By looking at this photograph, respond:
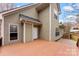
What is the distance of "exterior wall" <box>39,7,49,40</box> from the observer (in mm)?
3529

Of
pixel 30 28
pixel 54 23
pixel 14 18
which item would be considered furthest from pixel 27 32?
pixel 54 23

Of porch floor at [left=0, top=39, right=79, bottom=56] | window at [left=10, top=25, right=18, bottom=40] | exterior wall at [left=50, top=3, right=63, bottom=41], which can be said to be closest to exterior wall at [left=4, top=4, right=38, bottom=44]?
window at [left=10, top=25, right=18, bottom=40]

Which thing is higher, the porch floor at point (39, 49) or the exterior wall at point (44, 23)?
the exterior wall at point (44, 23)

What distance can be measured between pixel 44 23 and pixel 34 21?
0.26m

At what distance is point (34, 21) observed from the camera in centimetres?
357

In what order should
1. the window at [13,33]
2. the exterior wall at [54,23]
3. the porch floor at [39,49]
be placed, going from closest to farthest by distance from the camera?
the porch floor at [39,49] < the exterior wall at [54,23] < the window at [13,33]

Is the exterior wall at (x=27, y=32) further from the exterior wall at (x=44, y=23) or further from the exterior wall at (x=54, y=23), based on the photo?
the exterior wall at (x=54, y=23)

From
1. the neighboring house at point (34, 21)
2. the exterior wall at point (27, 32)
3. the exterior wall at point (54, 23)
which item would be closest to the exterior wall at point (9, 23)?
the neighboring house at point (34, 21)

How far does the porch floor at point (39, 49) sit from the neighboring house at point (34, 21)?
129 mm

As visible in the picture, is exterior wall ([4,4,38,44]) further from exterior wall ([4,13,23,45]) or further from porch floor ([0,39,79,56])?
porch floor ([0,39,79,56])

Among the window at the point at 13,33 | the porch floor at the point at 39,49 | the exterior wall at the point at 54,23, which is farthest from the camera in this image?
the window at the point at 13,33

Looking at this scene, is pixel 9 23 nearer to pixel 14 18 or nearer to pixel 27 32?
pixel 14 18

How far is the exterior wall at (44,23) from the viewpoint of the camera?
11.6 ft

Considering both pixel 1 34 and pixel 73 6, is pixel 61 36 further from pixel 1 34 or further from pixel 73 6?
pixel 1 34
